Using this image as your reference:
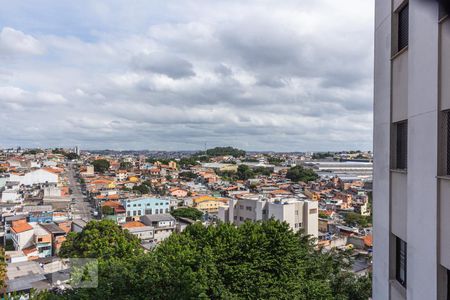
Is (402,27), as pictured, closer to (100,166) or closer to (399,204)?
(399,204)

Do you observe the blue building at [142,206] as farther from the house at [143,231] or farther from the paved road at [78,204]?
the house at [143,231]

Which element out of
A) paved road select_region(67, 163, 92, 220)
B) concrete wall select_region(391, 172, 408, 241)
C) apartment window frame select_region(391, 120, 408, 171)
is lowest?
paved road select_region(67, 163, 92, 220)

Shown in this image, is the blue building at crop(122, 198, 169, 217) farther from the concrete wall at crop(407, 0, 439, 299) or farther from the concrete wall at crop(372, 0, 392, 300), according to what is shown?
the concrete wall at crop(407, 0, 439, 299)

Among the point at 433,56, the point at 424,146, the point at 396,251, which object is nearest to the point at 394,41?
the point at 433,56

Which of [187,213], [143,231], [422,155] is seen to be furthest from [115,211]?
[422,155]

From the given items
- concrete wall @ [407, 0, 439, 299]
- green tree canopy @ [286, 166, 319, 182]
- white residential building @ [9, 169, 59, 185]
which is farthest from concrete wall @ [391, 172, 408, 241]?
green tree canopy @ [286, 166, 319, 182]

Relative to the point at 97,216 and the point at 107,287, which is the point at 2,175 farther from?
the point at 107,287
